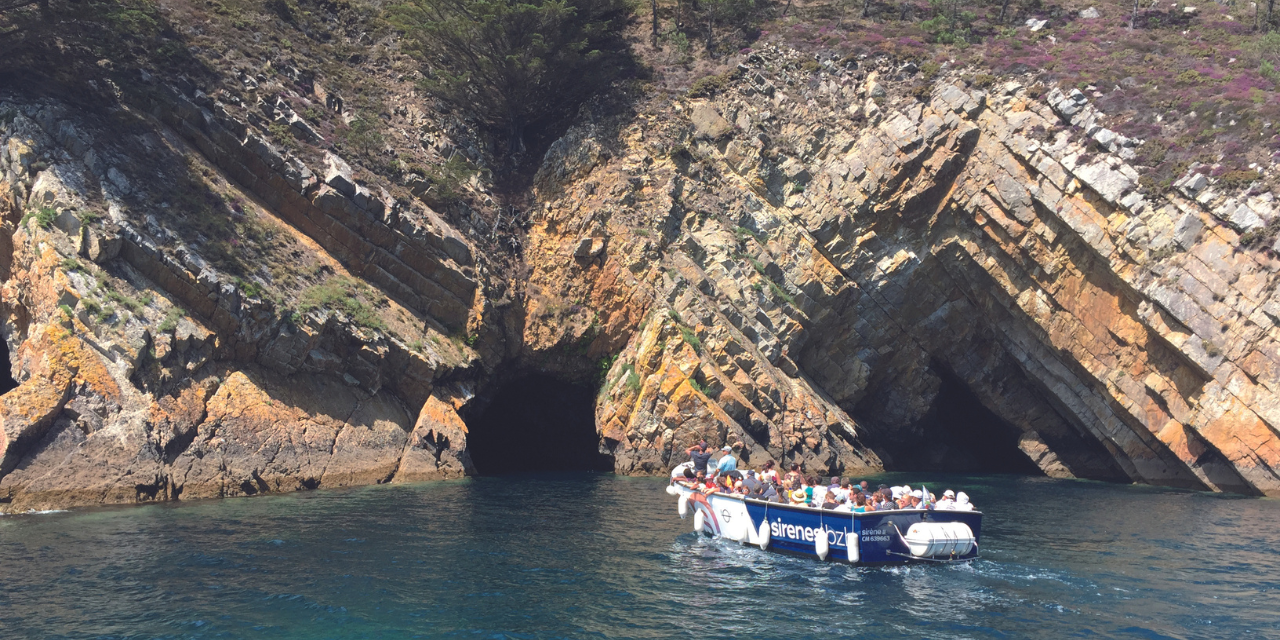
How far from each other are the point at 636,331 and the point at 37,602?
80.9 ft

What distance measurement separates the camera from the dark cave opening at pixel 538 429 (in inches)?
1437

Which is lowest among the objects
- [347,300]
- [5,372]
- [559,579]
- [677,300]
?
[559,579]

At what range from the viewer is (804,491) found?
1941 centimetres

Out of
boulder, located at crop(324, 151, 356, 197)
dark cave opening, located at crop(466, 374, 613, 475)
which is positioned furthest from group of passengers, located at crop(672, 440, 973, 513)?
boulder, located at crop(324, 151, 356, 197)

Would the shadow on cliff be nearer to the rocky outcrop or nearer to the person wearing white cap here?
the rocky outcrop

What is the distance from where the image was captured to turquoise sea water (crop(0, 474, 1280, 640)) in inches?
504

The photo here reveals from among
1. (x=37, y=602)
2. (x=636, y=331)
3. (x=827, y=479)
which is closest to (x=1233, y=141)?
(x=827, y=479)

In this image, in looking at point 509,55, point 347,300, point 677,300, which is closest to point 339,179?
point 347,300

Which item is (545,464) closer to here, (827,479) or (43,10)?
(827,479)

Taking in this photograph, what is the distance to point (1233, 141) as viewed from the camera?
3316 cm

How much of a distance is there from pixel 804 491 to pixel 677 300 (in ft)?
54.5

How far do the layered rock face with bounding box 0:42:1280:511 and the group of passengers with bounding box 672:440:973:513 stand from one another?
8.53m

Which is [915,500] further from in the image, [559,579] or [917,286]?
[917,286]

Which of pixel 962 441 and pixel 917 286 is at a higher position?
pixel 917 286
